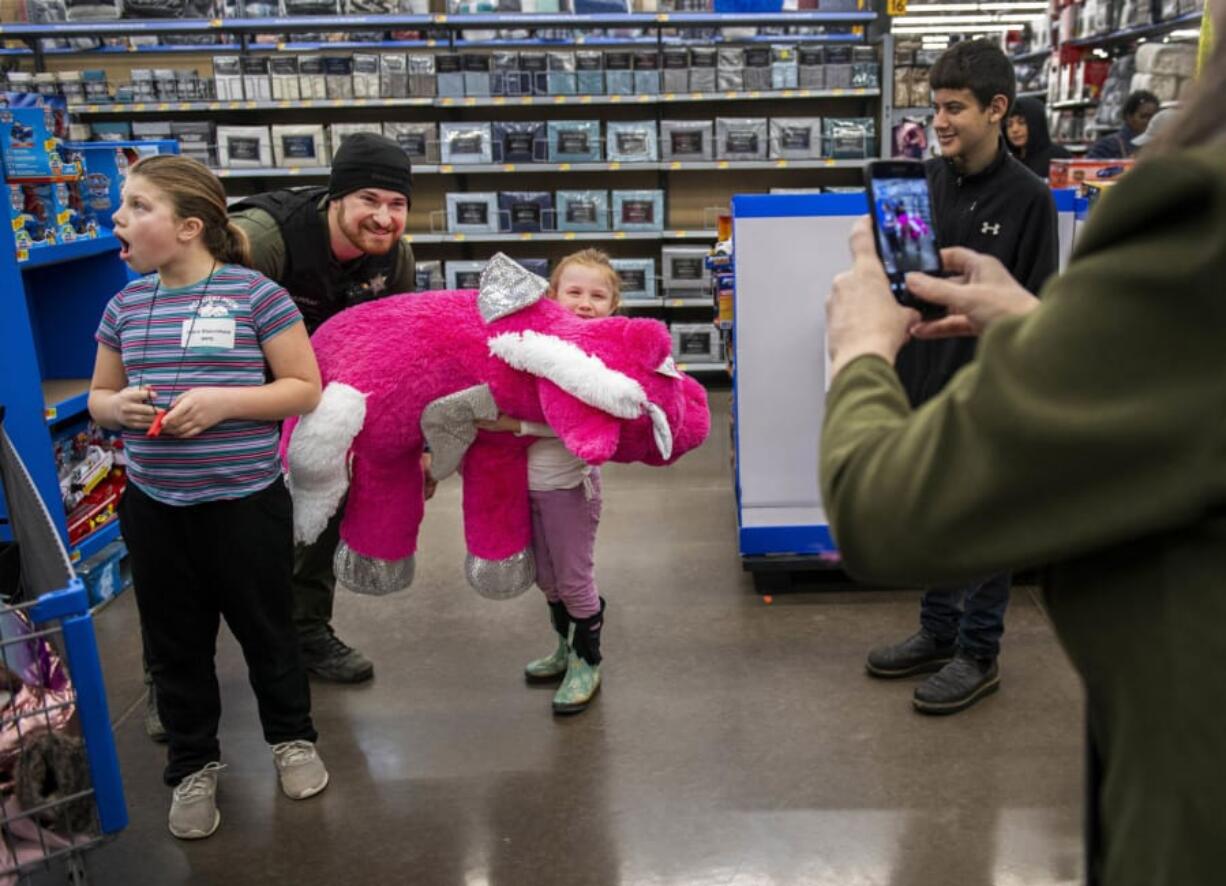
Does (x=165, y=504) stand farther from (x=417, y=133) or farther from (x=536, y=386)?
(x=417, y=133)

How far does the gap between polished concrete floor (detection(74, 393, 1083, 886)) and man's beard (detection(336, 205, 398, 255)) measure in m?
1.30

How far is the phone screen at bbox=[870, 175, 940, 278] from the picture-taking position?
3.77ft

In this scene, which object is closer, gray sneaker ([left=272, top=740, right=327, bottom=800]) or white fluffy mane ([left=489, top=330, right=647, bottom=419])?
white fluffy mane ([left=489, top=330, right=647, bottom=419])

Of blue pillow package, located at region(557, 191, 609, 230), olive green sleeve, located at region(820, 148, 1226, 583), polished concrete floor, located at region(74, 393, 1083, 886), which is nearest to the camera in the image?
olive green sleeve, located at region(820, 148, 1226, 583)

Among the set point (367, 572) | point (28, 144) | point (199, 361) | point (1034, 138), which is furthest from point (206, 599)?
point (1034, 138)

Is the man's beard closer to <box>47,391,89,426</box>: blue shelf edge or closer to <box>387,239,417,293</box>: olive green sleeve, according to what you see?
Answer: <box>387,239,417,293</box>: olive green sleeve

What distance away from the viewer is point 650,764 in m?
2.72

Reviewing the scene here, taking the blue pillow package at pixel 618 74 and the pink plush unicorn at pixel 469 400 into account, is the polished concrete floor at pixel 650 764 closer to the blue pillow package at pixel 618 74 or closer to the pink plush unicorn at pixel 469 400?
the pink plush unicorn at pixel 469 400

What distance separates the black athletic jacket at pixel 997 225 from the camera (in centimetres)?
276

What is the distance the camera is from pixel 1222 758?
646 mm

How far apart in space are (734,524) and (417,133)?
144 inches

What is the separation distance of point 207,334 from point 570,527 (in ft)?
3.40

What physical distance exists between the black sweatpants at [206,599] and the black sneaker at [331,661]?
2.11 ft

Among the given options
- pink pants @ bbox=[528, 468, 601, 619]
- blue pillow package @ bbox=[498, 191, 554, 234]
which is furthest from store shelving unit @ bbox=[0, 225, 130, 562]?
blue pillow package @ bbox=[498, 191, 554, 234]
